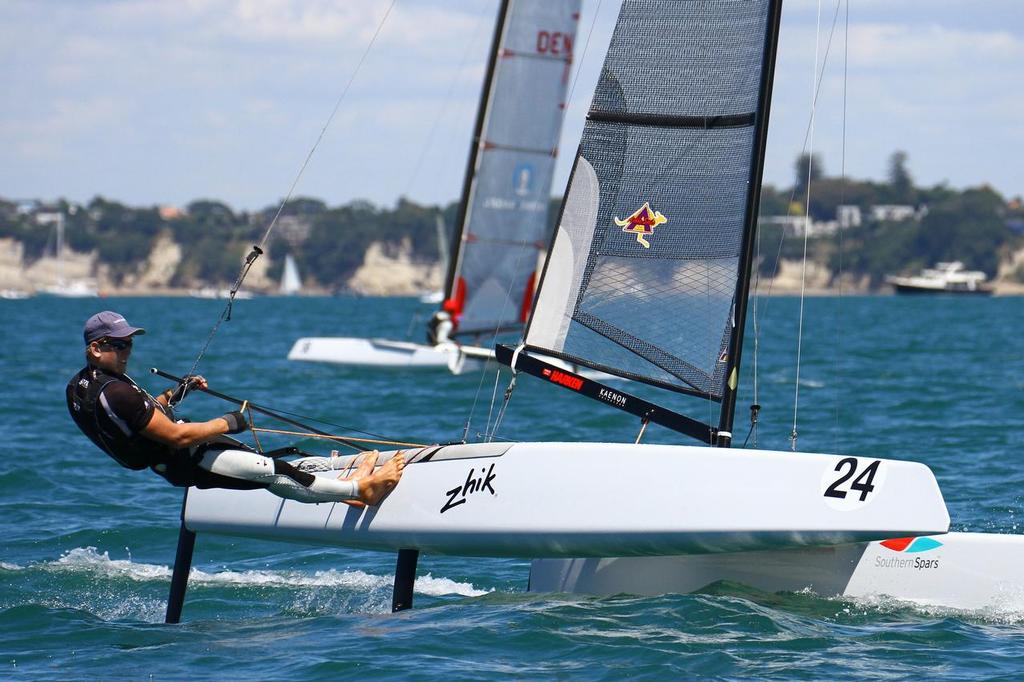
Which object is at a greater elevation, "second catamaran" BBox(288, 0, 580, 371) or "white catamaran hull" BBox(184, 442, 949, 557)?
"second catamaran" BBox(288, 0, 580, 371)

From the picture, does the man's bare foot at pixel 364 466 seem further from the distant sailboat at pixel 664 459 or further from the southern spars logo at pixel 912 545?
the southern spars logo at pixel 912 545

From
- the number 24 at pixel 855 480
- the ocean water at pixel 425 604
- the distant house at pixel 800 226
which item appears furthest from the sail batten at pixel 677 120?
the distant house at pixel 800 226

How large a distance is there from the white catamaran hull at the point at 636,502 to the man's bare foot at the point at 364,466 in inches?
5.6

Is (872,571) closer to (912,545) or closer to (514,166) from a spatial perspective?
(912,545)

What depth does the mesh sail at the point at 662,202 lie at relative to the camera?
233 inches

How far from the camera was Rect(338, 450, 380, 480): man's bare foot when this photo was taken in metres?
5.86

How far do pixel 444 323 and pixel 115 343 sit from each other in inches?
452

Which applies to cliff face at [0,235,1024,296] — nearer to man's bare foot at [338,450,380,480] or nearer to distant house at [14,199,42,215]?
distant house at [14,199,42,215]

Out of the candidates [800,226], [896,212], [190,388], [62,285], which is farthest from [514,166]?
[896,212]

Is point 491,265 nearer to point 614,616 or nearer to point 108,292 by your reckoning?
point 614,616

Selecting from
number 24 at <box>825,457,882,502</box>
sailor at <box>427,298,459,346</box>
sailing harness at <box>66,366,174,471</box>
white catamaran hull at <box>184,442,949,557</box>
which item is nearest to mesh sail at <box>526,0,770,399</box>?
white catamaran hull at <box>184,442,949,557</box>

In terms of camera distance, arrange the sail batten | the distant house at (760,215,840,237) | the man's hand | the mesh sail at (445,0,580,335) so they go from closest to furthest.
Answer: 1. the man's hand
2. the sail batten
3. the mesh sail at (445,0,580,335)
4. the distant house at (760,215,840,237)

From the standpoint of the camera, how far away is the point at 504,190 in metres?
16.4

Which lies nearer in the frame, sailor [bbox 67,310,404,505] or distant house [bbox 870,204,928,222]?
sailor [bbox 67,310,404,505]
